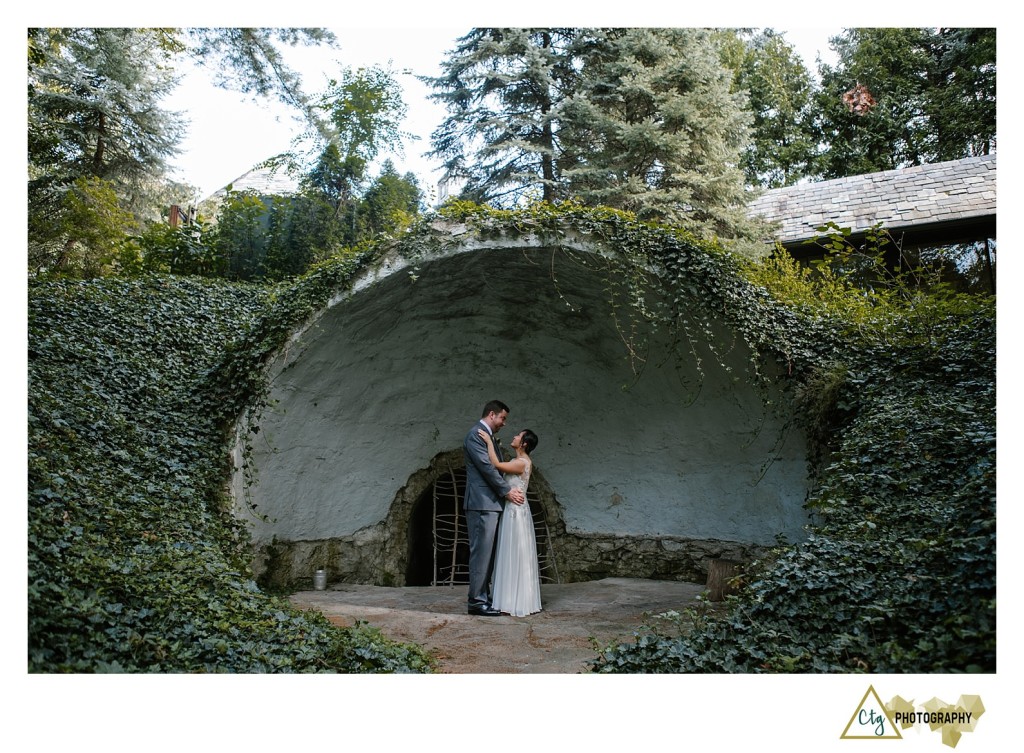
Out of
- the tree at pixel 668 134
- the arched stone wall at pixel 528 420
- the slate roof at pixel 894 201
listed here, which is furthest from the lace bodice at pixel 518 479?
the slate roof at pixel 894 201

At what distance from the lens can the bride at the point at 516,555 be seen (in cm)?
616

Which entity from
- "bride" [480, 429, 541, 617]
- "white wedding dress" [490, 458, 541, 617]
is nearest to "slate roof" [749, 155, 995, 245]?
"bride" [480, 429, 541, 617]

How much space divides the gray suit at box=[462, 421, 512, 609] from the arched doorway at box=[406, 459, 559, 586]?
1.87 m

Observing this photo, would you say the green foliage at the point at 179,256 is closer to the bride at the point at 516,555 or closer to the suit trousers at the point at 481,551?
the bride at the point at 516,555

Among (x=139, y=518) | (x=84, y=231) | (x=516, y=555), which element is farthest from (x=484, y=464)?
(x=84, y=231)

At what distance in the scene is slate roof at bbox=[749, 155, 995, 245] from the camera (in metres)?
10.6

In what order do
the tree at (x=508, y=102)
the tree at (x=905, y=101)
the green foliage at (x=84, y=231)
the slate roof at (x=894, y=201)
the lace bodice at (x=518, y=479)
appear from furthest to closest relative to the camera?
the tree at (x=905, y=101), the tree at (x=508, y=102), the green foliage at (x=84, y=231), the slate roof at (x=894, y=201), the lace bodice at (x=518, y=479)

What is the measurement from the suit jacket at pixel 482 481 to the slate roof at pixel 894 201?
250 inches

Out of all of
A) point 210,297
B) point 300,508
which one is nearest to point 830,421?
point 300,508

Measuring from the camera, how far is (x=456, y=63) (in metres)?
13.2

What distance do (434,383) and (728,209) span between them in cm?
508

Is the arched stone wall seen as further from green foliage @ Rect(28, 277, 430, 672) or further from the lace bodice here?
the lace bodice

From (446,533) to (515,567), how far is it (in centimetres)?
230
